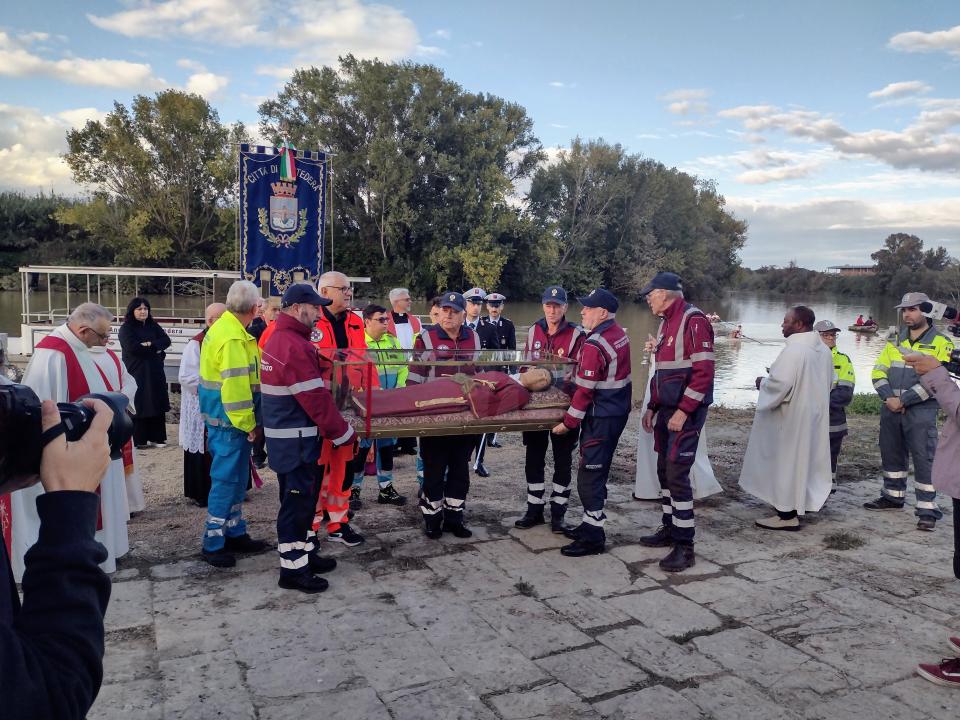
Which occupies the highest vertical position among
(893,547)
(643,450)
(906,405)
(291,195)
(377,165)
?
(377,165)

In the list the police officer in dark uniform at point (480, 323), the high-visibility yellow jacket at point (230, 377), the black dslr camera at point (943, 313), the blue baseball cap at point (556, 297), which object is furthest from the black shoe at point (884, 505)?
the high-visibility yellow jacket at point (230, 377)

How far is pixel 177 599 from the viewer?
4.34 meters

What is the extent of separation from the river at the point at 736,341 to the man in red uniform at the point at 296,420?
5391 millimetres

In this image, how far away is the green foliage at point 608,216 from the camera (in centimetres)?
4309

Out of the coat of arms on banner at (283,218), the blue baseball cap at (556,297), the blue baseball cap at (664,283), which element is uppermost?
the coat of arms on banner at (283,218)

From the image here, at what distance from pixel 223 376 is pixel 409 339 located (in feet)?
12.5

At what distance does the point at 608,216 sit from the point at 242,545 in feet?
137

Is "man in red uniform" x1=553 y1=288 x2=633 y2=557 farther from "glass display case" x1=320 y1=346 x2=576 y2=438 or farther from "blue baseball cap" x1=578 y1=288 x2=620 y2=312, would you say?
"glass display case" x1=320 y1=346 x2=576 y2=438

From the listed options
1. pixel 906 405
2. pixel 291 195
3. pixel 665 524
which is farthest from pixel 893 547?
pixel 291 195

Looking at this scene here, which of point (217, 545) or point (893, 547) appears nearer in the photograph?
point (217, 545)

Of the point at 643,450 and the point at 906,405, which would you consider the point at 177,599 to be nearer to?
the point at 643,450

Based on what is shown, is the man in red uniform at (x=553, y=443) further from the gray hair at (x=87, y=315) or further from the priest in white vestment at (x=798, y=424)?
the gray hair at (x=87, y=315)

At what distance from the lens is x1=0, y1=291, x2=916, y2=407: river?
19.4 m

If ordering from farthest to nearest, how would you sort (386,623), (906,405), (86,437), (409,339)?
1. (409,339)
2. (906,405)
3. (386,623)
4. (86,437)
